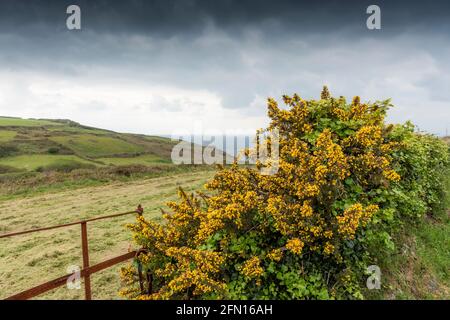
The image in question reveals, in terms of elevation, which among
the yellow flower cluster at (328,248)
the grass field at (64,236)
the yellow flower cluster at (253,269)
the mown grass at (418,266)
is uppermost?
the yellow flower cluster at (328,248)

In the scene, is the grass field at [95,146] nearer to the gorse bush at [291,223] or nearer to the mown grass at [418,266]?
the mown grass at [418,266]

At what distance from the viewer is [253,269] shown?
4270 mm

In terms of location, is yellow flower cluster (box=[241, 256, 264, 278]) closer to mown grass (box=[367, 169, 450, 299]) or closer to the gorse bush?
the gorse bush

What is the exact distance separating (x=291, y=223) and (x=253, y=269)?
83 cm

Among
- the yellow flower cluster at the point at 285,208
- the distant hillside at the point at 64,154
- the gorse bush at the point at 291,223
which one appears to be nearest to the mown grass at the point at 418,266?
the gorse bush at the point at 291,223

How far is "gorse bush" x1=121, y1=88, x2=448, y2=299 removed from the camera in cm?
441

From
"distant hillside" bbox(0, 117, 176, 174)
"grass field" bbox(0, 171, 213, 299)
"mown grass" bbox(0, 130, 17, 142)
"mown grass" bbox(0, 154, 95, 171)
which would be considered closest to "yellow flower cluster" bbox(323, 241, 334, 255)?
"grass field" bbox(0, 171, 213, 299)

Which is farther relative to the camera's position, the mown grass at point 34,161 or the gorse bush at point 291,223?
the mown grass at point 34,161

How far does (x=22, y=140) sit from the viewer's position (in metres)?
46.6

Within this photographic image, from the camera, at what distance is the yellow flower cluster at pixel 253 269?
425cm

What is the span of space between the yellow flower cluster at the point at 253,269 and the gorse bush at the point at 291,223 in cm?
1

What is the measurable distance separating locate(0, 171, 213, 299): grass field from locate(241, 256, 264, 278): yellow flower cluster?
3.59 metres

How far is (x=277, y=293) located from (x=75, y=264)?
6009 millimetres
